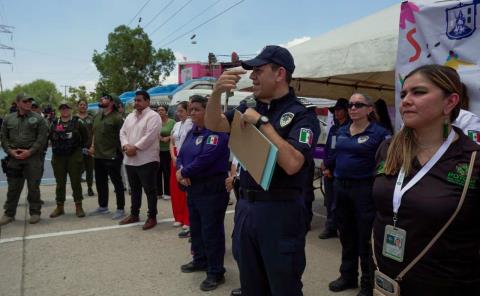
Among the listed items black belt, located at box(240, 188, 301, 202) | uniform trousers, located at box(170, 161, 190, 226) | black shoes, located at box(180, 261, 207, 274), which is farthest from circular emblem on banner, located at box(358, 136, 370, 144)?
uniform trousers, located at box(170, 161, 190, 226)

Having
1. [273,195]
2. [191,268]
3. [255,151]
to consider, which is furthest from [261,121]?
[191,268]

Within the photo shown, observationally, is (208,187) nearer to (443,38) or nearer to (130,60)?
(443,38)

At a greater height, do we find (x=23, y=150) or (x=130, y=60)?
(x=130, y=60)

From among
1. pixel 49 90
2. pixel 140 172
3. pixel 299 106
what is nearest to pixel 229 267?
pixel 140 172

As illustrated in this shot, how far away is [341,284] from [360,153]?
4.20 ft

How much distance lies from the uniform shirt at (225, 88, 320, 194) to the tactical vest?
4899 mm

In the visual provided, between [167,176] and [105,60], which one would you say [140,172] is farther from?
[105,60]

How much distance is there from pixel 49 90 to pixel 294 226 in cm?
13539

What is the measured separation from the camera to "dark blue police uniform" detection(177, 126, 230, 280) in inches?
146

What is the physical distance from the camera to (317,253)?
15.4ft

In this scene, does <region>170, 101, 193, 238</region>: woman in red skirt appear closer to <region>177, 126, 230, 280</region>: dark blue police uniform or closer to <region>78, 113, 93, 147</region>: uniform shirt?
<region>177, 126, 230, 280</region>: dark blue police uniform

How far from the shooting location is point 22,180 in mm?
6078

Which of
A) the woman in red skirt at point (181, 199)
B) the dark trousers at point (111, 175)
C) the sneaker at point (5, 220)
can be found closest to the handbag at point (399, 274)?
the woman in red skirt at point (181, 199)

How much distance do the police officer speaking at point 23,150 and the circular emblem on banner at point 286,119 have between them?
199 inches
